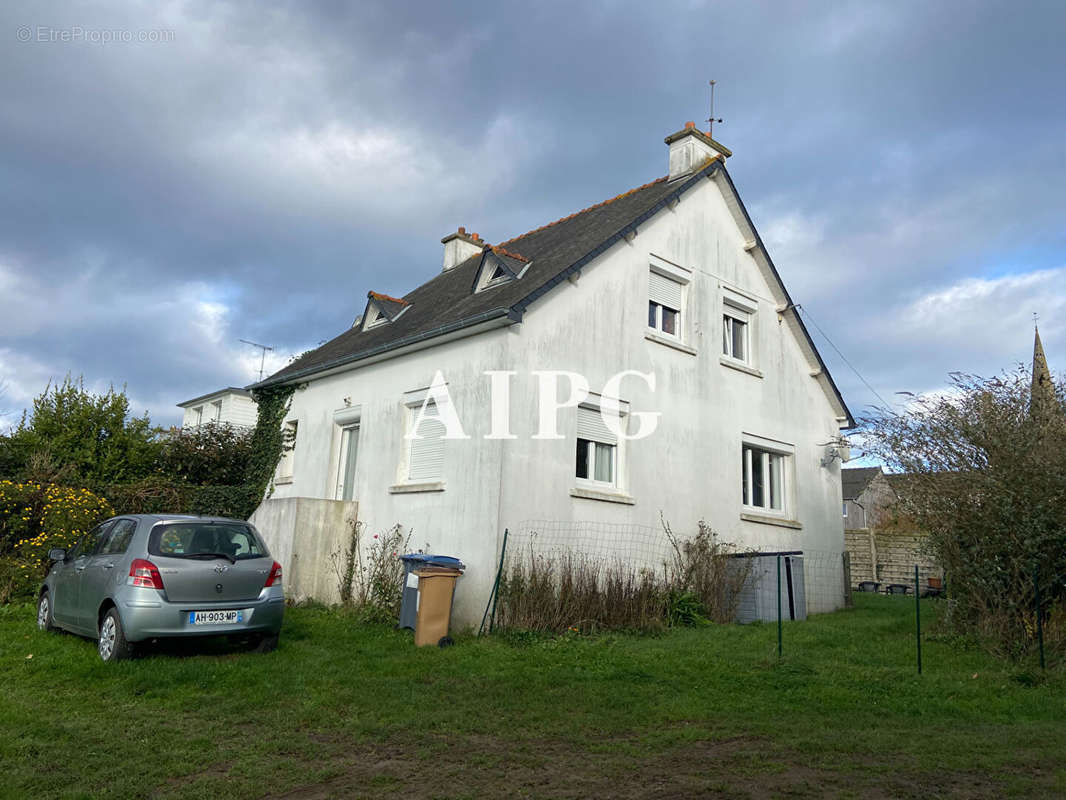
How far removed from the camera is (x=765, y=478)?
1583 centimetres

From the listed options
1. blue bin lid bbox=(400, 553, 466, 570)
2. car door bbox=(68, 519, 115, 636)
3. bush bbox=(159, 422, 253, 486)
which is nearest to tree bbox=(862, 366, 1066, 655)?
blue bin lid bbox=(400, 553, 466, 570)

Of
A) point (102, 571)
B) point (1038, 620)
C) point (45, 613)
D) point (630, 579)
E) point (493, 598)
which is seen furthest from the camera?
point (630, 579)

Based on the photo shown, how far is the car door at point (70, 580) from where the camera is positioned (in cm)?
916

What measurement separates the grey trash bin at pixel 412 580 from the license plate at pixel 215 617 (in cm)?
239

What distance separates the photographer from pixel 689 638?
35.0 feet

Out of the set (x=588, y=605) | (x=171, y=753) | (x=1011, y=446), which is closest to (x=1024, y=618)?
(x=1011, y=446)

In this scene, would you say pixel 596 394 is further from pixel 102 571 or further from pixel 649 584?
pixel 102 571

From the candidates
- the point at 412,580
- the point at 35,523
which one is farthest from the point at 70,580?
the point at 35,523

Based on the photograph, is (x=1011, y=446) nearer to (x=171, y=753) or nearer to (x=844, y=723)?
(x=844, y=723)

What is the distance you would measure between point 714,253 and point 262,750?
41.1 feet

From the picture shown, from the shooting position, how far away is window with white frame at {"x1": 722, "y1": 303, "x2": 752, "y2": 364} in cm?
1579

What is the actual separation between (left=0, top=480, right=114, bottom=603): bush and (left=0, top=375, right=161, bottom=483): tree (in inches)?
156

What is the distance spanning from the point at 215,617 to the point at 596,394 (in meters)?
6.47

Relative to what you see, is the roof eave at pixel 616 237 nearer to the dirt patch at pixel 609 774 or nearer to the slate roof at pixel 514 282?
the slate roof at pixel 514 282
